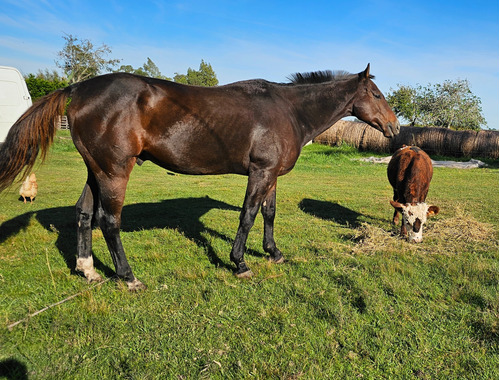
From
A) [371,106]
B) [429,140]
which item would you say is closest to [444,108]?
[429,140]

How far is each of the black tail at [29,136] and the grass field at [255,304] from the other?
961 millimetres

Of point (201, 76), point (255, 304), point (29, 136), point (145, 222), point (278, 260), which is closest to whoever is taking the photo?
point (255, 304)

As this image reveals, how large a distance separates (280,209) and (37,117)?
19.1ft

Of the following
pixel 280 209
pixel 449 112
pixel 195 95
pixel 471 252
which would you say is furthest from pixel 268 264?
pixel 449 112

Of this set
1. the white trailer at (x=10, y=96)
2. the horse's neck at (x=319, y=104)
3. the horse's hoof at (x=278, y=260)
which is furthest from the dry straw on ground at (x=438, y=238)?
the white trailer at (x=10, y=96)

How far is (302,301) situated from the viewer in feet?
12.1

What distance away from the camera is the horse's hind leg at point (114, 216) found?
3910 millimetres

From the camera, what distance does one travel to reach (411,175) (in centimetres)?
645

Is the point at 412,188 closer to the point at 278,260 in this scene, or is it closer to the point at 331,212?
the point at 331,212

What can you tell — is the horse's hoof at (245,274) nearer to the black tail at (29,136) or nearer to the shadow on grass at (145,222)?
the shadow on grass at (145,222)

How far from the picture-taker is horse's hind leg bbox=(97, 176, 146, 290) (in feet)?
12.8

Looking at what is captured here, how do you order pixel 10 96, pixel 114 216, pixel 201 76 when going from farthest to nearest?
pixel 201 76
pixel 10 96
pixel 114 216

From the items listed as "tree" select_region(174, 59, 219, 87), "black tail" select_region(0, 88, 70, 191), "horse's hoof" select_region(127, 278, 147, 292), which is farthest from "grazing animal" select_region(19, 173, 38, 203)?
"tree" select_region(174, 59, 219, 87)

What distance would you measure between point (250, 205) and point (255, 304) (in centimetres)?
131
